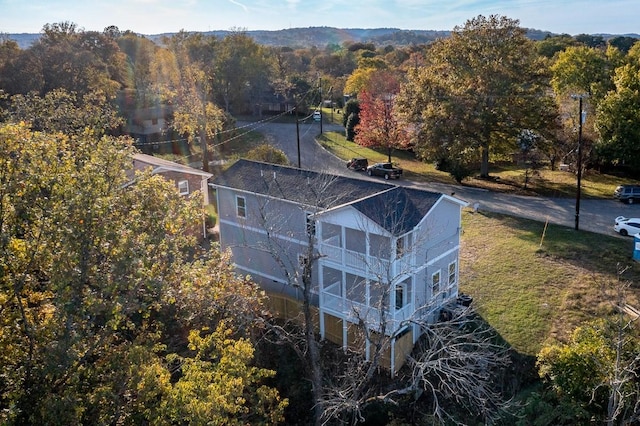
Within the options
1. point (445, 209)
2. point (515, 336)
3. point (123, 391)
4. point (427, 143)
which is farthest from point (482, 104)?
point (123, 391)

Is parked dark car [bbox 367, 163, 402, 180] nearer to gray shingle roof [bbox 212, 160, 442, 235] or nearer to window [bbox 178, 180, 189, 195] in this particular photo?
window [bbox 178, 180, 189, 195]

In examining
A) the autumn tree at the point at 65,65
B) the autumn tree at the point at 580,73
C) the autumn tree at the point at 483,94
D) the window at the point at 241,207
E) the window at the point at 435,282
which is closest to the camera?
the window at the point at 435,282

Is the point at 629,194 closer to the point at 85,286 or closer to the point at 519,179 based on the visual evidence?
the point at 519,179

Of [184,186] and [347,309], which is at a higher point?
[184,186]

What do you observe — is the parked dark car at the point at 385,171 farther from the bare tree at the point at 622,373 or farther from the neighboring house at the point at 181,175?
the bare tree at the point at 622,373

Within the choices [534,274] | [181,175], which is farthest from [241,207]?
[534,274]

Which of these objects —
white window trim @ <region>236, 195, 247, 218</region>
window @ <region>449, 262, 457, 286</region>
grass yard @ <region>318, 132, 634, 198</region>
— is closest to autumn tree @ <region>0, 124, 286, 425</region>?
white window trim @ <region>236, 195, 247, 218</region>

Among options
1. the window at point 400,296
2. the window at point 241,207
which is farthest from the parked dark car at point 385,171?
the window at point 400,296
